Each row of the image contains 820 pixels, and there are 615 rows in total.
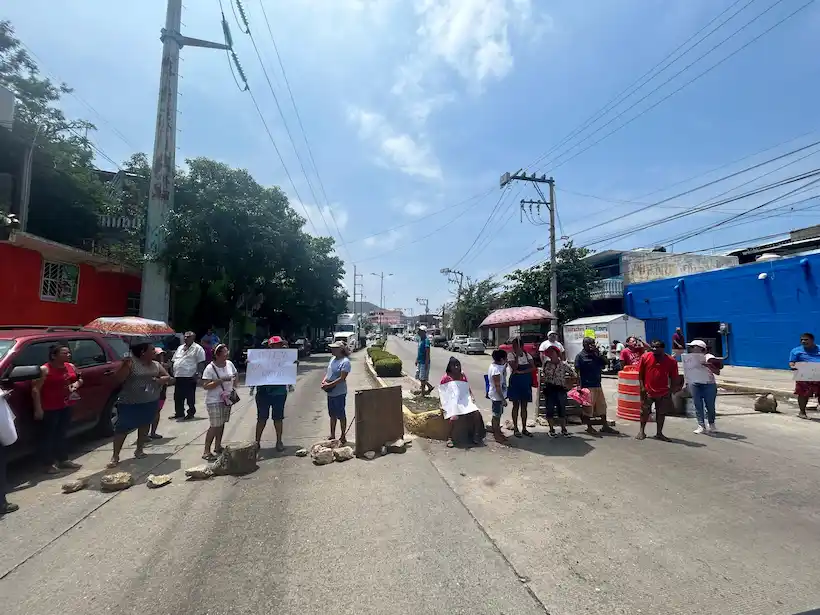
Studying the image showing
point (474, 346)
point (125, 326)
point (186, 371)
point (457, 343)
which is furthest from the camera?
point (457, 343)

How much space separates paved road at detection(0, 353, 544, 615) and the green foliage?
46.2 metres

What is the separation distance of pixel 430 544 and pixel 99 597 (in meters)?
2.40

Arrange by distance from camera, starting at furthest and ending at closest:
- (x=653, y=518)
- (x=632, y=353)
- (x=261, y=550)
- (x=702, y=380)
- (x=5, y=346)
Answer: (x=632, y=353), (x=702, y=380), (x=5, y=346), (x=653, y=518), (x=261, y=550)

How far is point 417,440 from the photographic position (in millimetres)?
7695

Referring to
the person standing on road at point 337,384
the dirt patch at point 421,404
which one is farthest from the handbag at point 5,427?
the dirt patch at point 421,404

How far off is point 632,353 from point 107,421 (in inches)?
408

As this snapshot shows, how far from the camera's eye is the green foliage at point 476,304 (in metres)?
52.2

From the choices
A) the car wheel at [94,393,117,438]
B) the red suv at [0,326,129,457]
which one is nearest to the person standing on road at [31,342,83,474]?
the red suv at [0,326,129,457]

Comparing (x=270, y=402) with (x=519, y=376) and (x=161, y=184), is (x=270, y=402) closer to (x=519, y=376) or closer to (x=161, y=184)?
(x=519, y=376)

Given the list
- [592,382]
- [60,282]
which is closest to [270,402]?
[592,382]

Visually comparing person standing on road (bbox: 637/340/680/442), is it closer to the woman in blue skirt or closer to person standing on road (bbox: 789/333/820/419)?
the woman in blue skirt

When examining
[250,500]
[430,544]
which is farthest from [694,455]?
[250,500]

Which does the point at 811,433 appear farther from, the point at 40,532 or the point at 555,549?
the point at 40,532

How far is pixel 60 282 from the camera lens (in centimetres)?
1656
